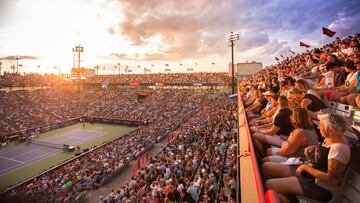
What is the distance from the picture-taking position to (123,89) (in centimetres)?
6369

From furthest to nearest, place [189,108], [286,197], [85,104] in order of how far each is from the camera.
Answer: [85,104], [189,108], [286,197]

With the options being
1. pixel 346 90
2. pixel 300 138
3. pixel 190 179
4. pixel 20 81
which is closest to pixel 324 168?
pixel 300 138

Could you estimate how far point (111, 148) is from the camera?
23672 millimetres

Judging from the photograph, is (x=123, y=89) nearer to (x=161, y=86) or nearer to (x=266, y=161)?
(x=161, y=86)

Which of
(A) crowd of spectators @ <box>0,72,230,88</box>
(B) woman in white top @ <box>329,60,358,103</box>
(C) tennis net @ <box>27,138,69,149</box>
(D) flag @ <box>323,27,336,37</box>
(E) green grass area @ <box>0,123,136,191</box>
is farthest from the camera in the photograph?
(A) crowd of spectators @ <box>0,72,230,88</box>

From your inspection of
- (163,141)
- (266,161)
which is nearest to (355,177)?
(266,161)

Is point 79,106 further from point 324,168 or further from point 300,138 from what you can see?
point 324,168

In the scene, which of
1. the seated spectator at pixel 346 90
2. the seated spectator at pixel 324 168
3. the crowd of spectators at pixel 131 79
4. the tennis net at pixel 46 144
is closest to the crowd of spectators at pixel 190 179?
the seated spectator at pixel 346 90

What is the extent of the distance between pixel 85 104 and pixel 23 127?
767 inches

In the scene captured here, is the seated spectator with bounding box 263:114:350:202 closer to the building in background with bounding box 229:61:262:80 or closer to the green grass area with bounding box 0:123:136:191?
the green grass area with bounding box 0:123:136:191

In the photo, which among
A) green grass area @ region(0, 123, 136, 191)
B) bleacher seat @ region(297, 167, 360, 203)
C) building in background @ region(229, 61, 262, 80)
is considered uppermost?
building in background @ region(229, 61, 262, 80)

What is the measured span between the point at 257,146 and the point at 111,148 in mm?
21853

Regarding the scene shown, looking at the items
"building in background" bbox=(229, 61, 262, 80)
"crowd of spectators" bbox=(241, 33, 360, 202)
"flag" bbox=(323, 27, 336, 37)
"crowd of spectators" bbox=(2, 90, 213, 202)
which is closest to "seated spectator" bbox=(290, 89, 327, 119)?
"crowd of spectators" bbox=(241, 33, 360, 202)

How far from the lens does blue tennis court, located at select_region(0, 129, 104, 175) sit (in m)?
23.1
